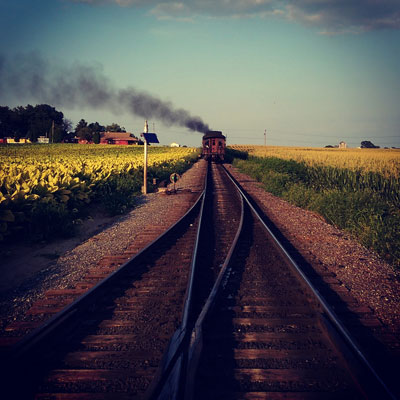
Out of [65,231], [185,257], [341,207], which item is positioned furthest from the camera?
[341,207]

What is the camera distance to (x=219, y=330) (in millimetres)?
3020

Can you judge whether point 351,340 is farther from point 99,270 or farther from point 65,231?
point 65,231

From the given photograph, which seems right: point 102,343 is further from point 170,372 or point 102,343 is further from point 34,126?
point 34,126

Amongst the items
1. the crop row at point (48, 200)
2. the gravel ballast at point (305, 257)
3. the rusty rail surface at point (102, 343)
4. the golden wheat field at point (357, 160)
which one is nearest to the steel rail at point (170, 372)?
the rusty rail surface at point (102, 343)

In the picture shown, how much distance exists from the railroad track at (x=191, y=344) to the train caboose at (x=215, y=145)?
95.4 ft

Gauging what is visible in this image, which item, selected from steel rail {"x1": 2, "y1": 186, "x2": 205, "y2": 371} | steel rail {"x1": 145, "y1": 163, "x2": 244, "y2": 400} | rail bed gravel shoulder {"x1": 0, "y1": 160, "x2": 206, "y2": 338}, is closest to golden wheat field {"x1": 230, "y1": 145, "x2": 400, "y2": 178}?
rail bed gravel shoulder {"x1": 0, "y1": 160, "x2": 206, "y2": 338}

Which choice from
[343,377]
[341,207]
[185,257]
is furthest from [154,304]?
[341,207]

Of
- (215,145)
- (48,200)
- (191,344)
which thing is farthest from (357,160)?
(215,145)

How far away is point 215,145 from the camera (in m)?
33.0

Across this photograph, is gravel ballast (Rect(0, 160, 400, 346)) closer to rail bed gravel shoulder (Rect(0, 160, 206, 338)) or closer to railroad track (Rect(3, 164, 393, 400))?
rail bed gravel shoulder (Rect(0, 160, 206, 338))

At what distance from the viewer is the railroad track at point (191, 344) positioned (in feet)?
7.41

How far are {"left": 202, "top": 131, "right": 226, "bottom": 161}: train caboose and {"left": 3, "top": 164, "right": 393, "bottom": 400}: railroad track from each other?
29.1 m

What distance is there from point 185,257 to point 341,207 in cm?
566

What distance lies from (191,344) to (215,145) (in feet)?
103
